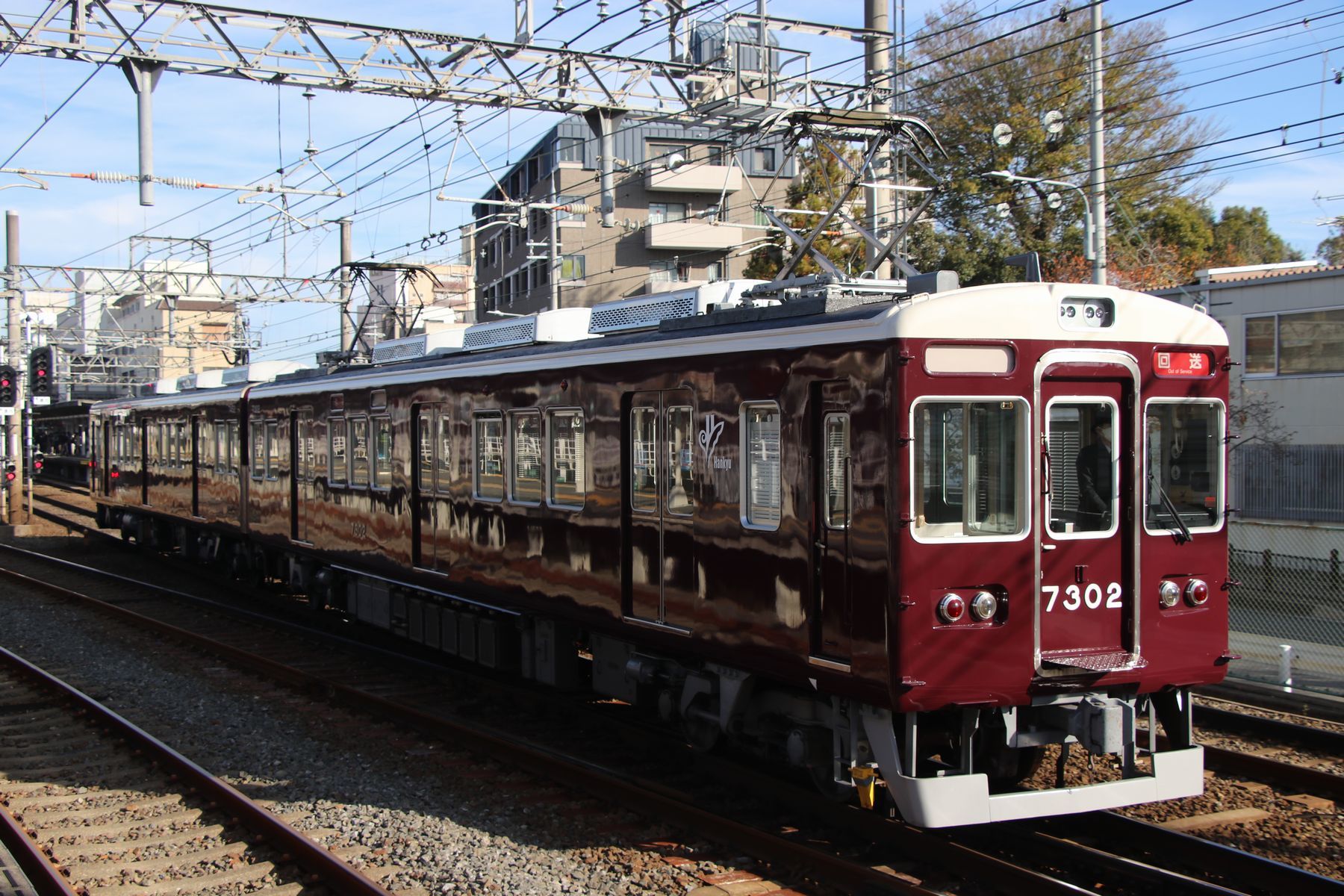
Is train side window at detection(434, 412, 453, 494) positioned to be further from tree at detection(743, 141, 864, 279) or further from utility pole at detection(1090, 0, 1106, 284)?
tree at detection(743, 141, 864, 279)

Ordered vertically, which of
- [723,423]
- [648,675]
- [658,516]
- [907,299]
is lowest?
[648,675]

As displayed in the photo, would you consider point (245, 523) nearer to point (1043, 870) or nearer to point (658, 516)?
point (658, 516)

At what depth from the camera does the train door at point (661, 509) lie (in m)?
8.01

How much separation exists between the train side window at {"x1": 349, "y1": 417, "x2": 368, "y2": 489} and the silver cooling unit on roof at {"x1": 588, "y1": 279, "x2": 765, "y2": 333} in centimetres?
445

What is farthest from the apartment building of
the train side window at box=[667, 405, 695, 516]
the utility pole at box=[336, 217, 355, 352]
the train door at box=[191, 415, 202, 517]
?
the train side window at box=[667, 405, 695, 516]

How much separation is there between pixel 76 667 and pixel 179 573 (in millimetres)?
8899

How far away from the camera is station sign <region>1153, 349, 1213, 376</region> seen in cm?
688

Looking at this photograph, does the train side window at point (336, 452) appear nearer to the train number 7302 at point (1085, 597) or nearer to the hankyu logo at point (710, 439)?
the hankyu logo at point (710, 439)

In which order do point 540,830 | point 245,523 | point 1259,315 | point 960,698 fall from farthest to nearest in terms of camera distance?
point 1259,315 < point 245,523 < point 540,830 < point 960,698

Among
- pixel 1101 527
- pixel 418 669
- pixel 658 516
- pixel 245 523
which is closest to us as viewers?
pixel 1101 527

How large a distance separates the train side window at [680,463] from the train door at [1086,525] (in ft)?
7.64

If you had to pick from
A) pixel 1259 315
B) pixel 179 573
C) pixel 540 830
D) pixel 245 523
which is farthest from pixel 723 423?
pixel 179 573

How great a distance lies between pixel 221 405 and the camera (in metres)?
18.1

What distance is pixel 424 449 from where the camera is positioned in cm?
1197
